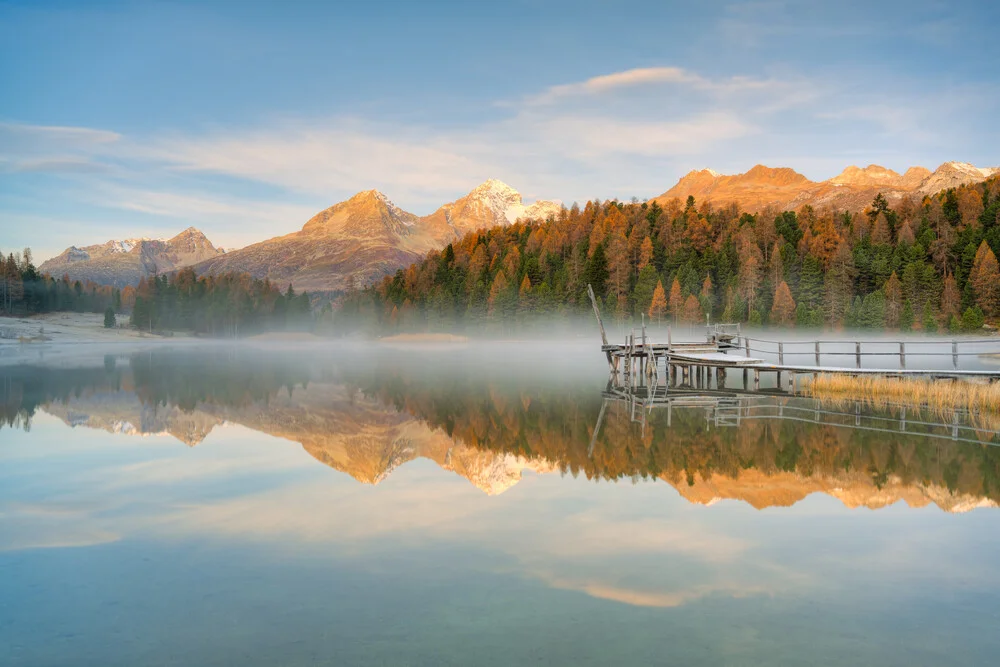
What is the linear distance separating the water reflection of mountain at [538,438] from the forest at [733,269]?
7544 centimetres

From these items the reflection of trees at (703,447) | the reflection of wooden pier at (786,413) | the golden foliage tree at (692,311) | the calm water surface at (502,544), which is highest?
the golden foliage tree at (692,311)

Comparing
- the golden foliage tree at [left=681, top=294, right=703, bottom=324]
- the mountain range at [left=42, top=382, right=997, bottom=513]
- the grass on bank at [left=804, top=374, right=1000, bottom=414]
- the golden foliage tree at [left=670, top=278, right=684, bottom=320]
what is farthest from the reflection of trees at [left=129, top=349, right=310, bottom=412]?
the golden foliage tree at [left=670, top=278, right=684, bottom=320]

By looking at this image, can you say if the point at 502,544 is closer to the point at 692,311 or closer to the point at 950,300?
the point at 692,311

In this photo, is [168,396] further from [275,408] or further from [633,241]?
[633,241]

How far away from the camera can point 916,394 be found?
33.4 m

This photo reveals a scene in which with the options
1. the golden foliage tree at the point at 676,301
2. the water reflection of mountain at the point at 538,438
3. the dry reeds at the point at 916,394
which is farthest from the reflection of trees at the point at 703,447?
the golden foliage tree at the point at 676,301

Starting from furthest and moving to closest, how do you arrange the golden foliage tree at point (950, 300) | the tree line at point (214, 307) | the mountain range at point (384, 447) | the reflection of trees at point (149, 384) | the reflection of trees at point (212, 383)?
1. the tree line at point (214, 307)
2. the golden foliage tree at point (950, 300)
3. the reflection of trees at point (212, 383)
4. the reflection of trees at point (149, 384)
5. the mountain range at point (384, 447)

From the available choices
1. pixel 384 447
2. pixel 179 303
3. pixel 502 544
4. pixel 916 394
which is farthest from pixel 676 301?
pixel 179 303

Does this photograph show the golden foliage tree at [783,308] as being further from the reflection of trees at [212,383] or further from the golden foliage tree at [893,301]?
the reflection of trees at [212,383]

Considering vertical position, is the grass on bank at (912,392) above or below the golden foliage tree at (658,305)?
below

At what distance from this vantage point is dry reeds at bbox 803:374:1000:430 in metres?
30.1

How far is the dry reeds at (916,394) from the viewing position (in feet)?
98.9

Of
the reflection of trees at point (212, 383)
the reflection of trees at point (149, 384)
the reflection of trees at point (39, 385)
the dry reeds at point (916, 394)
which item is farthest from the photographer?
the reflection of trees at point (212, 383)

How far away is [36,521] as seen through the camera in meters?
14.2
